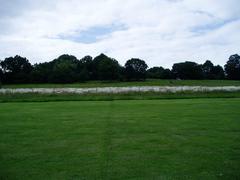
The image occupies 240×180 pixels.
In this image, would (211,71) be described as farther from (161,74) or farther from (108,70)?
(108,70)

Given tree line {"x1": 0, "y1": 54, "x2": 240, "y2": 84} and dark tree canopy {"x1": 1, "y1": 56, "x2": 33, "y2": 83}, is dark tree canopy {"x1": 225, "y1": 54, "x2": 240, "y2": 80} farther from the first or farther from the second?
dark tree canopy {"x1": 1, "y1": 56, "x2": 33, "y2": 83}

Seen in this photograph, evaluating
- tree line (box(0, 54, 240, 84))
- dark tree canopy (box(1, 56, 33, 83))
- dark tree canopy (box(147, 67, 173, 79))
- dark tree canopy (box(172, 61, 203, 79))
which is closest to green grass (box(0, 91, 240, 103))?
tree line (box(0, 54, 240, 84))

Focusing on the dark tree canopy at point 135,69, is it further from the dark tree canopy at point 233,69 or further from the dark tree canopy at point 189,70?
the dark tree canopy at point 233,69

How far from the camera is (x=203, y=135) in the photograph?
870 centimetres

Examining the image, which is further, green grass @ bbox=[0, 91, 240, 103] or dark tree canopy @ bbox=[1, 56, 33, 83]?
dark tree canopy @ bbox=[1, 56, 33, 83]

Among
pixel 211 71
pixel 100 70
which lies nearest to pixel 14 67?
pixel 100 70

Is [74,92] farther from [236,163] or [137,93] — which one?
[236,163]

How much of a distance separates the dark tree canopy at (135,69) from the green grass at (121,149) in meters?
79.2

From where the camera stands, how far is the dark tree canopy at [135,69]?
90.6 meters

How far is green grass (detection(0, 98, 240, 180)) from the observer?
17.9ft

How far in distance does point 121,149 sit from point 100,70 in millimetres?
77852

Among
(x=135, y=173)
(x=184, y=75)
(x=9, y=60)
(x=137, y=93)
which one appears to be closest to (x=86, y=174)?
(x=135, y=173)

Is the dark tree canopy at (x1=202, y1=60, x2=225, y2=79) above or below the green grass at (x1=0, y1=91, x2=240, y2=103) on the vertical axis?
above

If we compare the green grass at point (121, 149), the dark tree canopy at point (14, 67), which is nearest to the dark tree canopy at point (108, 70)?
the dark tree canopy at point (14, 67)
